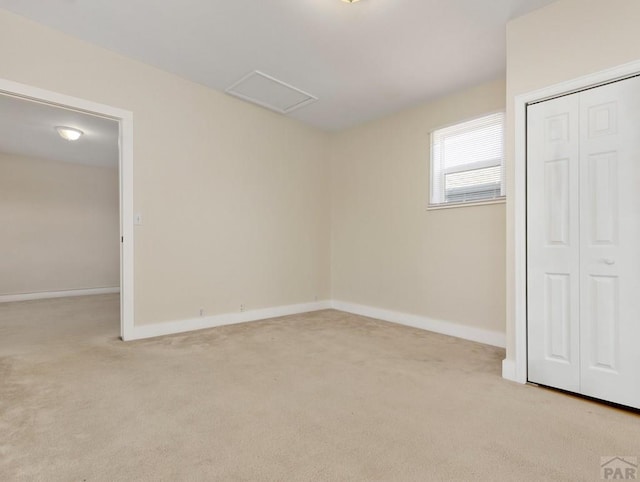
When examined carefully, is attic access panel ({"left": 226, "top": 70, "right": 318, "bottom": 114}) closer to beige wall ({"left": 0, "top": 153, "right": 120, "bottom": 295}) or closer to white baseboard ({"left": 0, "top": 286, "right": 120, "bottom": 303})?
beige wall ({"left": 0, "top": 153, "right": 120, "bottom": 295})

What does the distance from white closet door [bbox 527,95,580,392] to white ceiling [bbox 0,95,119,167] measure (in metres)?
4.11

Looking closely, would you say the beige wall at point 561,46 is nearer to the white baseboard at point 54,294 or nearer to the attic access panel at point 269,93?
the attic access panel at point 269,93

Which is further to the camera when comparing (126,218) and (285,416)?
(126,218)

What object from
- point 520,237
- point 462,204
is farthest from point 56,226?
point 520,237

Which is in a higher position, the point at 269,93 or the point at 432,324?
the point at 269,93

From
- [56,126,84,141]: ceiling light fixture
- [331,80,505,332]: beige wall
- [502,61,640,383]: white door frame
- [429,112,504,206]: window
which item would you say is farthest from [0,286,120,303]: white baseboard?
[502,61,640,383]: white door frame

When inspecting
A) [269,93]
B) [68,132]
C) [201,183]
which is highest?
[269,93]

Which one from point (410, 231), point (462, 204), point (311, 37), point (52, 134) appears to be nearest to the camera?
point (311, 37)

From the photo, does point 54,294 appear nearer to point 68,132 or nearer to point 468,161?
point 68,132

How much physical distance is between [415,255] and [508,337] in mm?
1682

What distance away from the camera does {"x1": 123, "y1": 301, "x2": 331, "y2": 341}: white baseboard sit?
330 cm

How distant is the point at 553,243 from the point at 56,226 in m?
7.76

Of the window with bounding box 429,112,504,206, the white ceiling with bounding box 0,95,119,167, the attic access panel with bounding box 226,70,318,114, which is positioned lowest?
the window with bounding box 429,112,504,206

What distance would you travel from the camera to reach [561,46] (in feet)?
7.47
